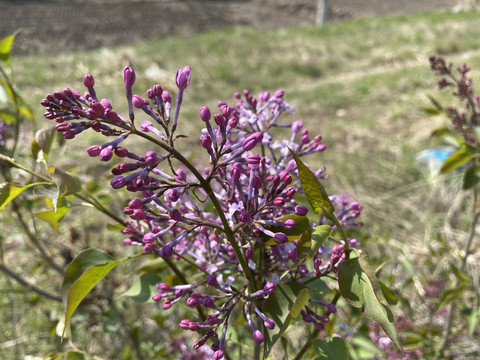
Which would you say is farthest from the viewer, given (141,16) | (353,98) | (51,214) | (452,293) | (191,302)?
(141,16)

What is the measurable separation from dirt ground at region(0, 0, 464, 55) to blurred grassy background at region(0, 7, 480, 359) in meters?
2.73

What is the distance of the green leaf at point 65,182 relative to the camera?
25.2 inches

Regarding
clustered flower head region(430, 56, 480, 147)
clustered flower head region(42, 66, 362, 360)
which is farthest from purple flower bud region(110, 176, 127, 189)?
clustered flower head region(430, 56, 480, 147)

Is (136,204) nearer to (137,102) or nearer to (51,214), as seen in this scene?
(137,102)

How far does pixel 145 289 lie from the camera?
846 mm

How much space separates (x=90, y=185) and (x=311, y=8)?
1871cm

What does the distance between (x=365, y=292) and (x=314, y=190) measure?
0.13m

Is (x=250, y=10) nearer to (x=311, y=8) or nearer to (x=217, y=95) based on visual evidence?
(x=311, y=8)

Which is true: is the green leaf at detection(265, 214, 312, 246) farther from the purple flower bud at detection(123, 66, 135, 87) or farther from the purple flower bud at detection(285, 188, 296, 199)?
the purple flower bud at detection(123, 66, 135, 87)

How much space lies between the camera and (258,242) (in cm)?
65

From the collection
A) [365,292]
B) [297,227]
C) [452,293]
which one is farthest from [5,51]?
[452,293]

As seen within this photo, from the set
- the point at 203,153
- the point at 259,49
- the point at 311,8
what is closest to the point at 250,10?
the point at 311,8

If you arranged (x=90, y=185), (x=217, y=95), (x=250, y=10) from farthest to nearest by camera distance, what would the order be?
(x=250, y=10), (x=217, y=95), (x=90, y=185)

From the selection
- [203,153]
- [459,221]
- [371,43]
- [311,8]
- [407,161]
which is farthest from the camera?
[311,8]
